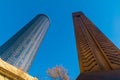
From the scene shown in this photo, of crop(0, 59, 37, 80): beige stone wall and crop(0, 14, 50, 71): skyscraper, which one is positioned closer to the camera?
crop(0, 59, 37, 80): beige stone wall

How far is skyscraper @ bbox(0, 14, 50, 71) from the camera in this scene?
4670cm

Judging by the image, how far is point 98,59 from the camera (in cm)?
363

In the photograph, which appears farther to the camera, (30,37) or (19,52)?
(30,37)

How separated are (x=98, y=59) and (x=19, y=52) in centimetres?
4650

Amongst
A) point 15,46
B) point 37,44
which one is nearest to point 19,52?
point 15,46

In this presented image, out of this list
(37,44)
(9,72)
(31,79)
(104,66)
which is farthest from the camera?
(37,44)

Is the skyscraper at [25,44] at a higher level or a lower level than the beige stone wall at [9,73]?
higher

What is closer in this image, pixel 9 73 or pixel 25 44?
pixel 9 73

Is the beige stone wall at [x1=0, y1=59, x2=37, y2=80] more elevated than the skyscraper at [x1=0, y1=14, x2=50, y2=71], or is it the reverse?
the skyscraper at [x1=0, y1=14, x2=50, y2=71]

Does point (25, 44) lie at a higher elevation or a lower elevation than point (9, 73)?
higher

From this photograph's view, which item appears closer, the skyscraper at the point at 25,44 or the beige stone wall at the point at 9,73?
the beige stone wall at the point at 9,73

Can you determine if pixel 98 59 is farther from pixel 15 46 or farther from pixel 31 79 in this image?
pixel 15 46

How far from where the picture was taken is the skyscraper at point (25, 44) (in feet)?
153

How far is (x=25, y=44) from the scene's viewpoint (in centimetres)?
5334
